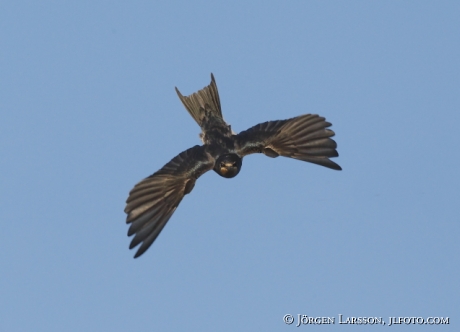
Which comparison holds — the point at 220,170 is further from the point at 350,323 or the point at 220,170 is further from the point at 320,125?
the point at 350,323

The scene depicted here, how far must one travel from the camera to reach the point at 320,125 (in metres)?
16.4

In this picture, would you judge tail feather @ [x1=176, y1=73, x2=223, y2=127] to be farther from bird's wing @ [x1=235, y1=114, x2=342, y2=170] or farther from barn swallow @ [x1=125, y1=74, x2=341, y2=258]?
bird's wing @ [x1=235, y1=114, x2=342, y2=170]

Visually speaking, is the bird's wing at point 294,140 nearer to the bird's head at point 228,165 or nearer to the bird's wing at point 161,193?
the bird's head at point 228,165

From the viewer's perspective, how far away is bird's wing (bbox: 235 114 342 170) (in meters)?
Result: 16.3

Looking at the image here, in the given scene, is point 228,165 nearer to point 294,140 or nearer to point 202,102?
point 294,140

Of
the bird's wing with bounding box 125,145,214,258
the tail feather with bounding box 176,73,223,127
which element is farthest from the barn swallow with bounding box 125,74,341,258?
the tail feather with bounding box 176,73,223,127

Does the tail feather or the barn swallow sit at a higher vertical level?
the tail feather

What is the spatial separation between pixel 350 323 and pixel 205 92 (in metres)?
4.81

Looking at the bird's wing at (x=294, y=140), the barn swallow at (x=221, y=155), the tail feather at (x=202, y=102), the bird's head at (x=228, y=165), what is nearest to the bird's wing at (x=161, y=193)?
the barn swallow at (x=221, y=155)

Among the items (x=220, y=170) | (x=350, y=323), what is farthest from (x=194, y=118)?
(x=350, y=323)

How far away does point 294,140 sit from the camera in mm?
16656

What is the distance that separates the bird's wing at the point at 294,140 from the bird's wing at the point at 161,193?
0.77 meters

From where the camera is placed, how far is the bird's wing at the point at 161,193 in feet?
49.9

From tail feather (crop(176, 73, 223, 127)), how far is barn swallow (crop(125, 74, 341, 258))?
0.36 m
